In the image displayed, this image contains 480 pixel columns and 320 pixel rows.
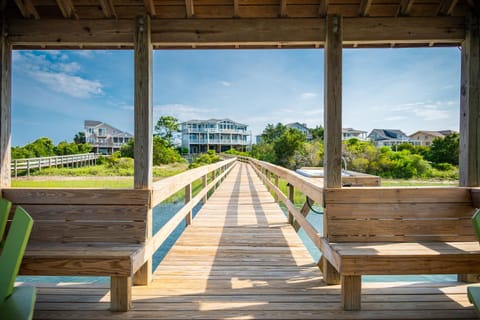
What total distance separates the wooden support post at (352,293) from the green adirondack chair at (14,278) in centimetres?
184

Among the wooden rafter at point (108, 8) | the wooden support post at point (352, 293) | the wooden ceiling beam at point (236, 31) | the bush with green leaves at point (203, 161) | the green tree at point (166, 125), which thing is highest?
the green tree at point (166, 125)

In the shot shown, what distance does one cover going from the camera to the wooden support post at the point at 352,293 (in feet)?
6.17

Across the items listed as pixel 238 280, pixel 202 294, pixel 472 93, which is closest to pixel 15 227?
pixel 202 294

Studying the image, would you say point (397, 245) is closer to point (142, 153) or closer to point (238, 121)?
point (142, 153)

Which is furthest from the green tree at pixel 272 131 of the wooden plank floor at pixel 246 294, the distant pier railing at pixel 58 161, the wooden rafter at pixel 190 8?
the wooden rafter at pixel 190 8


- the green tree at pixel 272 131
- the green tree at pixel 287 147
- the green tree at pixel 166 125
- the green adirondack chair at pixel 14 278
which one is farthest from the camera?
the green tree at pixel 272 131

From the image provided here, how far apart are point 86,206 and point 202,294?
1184 millimetres

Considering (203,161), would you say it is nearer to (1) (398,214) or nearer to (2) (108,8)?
(2) (108,8)

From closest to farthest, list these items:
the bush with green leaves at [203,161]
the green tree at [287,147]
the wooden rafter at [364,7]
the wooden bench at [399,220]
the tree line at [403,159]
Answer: the wooden bench at [399,220] → the wooden rafter at [364,7] → the tree line at [403,159] → the bush with green leaves at [203,161] → the green tree at [287,147]

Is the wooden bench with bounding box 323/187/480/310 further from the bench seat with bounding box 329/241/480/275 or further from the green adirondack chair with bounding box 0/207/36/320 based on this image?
the green adirondack chair with bounding box 0/207/36/320

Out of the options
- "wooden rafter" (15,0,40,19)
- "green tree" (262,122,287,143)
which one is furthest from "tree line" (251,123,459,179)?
"green tree" (262,122,287,143)

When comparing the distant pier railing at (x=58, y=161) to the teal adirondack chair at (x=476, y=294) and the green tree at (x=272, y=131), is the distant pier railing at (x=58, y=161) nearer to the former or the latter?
the teal adirondack chair at (x=476, y=294)

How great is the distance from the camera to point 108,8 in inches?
90.0

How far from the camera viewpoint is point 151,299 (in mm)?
2018
